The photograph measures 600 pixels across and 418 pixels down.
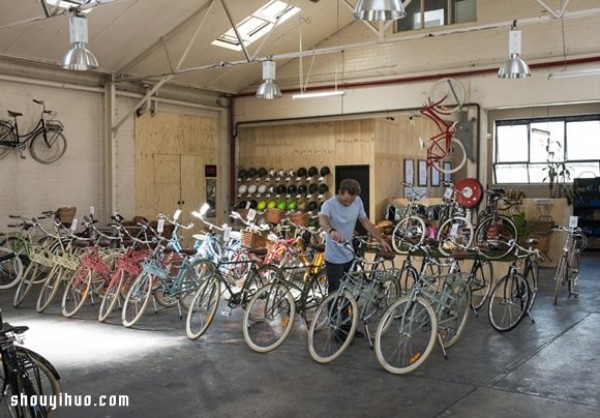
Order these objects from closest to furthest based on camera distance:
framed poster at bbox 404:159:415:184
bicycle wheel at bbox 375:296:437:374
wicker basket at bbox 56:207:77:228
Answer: bicycle wheel at bbox 375:296:437:374
wicker basket at bbox 56:207:77:228
framed poster at bbox 404:159:415:184

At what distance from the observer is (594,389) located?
14.4 feet

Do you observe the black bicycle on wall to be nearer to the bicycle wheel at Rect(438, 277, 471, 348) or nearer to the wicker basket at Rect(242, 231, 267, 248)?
the wicker basket at Rect(242, 231, 267, 248)

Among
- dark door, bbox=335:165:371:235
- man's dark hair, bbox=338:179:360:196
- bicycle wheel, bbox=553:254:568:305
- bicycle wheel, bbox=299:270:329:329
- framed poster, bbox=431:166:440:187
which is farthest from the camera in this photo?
framed poster, bbox=431:166:440:187

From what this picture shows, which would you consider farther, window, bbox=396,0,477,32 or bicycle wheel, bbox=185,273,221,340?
window, bbox=396,0,477,32

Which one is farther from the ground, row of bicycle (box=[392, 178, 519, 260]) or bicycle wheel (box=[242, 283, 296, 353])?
row of bicycle (box=[392, 178, 519, 260])

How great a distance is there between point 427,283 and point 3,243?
6.76 m

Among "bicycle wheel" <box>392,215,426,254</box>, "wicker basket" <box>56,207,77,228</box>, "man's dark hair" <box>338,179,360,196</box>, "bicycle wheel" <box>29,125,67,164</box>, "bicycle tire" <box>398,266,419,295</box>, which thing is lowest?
"bicycle tire" <box>398,266,419,295</box>

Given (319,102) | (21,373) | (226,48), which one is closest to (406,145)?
(319,102)

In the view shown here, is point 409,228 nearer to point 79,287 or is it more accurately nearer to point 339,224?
point 339,224

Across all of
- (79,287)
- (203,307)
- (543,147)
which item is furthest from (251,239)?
(543,147)

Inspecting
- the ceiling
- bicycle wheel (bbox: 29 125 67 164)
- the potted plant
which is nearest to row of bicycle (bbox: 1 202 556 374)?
bicycle wheel (bbox: 29 125 67 164)

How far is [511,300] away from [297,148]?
7.87m

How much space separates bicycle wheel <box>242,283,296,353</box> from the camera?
17.4 feet

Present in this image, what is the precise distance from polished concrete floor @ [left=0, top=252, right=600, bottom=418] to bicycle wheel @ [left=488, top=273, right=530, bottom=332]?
→ 0.12 m
